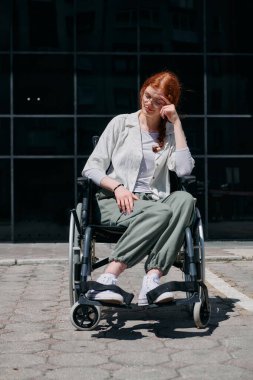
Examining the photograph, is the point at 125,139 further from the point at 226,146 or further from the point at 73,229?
the point at 226,146

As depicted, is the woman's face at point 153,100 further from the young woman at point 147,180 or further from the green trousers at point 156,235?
the green trousers at point 156,235

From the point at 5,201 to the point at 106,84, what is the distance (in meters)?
3.19

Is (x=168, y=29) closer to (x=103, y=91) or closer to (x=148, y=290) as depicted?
(x=103, y=91)

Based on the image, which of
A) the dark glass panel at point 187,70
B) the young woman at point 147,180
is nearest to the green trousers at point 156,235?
the young woman at point 147,180

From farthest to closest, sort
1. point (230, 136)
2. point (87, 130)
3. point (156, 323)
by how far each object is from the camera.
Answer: point (230, 136) < point (87, 130) < point (156, 323)

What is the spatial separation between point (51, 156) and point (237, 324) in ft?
36.3

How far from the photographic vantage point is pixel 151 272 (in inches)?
189

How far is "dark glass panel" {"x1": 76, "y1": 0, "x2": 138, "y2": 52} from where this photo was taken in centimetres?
1591

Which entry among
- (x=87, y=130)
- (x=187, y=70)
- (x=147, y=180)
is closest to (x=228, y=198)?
(x=187, y=70)

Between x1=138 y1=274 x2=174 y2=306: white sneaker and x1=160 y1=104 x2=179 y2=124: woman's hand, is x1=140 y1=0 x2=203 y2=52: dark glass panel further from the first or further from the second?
x1=138 y1=274 x2=174 y2=306: white sneaker

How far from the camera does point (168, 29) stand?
16047 millimetres

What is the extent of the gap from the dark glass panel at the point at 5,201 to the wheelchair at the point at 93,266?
10516mm

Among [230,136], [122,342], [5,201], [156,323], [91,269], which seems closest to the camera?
Answer: [122,342]

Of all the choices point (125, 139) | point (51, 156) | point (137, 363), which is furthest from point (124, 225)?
point (51, 156)
